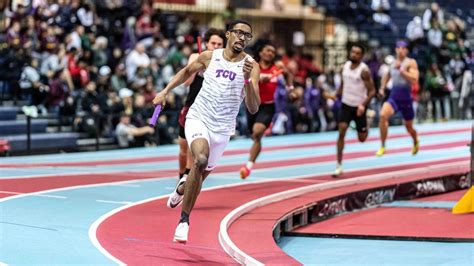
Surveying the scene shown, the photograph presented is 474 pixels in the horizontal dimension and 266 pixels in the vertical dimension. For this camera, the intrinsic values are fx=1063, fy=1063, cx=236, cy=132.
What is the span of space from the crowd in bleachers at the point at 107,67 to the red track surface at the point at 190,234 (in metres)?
9.21

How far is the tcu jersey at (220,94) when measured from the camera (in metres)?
10.8

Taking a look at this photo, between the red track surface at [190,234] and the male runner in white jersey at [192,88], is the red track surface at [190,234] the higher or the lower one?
the lower one

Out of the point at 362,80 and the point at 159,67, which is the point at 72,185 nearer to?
the point at 362,80

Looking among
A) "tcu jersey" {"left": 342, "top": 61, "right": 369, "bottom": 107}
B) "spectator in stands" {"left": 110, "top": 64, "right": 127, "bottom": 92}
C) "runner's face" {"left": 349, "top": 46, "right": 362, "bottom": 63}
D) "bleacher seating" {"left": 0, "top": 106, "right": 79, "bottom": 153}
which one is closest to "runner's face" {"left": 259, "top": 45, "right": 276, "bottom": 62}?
"runner's face" {"left": 349, "top": 46, "right": 362, "bottom": 63}

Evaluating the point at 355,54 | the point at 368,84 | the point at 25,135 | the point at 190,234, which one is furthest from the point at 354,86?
the point at 25,135

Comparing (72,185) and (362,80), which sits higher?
(362,80)

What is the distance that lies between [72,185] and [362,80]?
17.4 ft

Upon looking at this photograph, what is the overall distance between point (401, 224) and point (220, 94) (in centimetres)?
479

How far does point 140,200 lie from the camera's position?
14.1m

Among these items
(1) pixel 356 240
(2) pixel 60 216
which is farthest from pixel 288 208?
(2) pixel 60 216

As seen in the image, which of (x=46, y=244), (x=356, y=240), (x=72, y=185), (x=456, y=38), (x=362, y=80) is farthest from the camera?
(x=456, y=38)

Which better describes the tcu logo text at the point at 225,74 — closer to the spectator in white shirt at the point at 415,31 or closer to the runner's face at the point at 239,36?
the runner's face at the point at 239,36

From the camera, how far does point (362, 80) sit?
17.8 m

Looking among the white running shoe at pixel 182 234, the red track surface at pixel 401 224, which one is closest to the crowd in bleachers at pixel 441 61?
the red track surface at pixel 401 224
